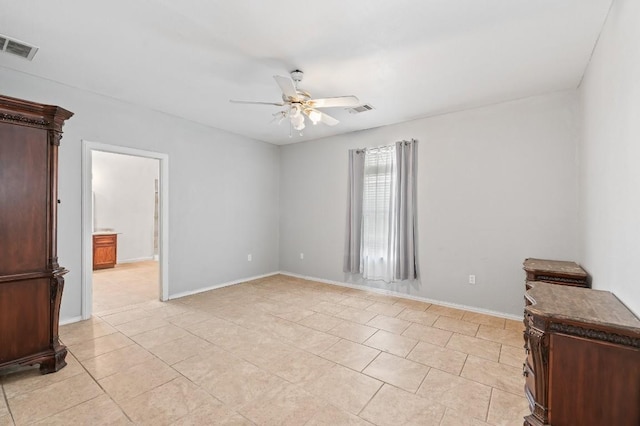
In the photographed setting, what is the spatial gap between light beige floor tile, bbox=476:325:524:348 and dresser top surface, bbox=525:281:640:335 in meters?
1.27

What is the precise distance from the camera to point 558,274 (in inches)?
105

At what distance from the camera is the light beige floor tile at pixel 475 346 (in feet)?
8.88

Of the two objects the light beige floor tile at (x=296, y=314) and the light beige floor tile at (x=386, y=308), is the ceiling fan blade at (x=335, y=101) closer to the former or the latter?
the light beige floor tile at (x=296, y=314)

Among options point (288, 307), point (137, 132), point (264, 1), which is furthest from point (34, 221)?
point (288, 307)

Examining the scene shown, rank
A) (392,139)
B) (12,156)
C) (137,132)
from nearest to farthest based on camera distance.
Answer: (12,156) < (137,132) < (392,139)

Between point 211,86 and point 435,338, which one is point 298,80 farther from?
point 435,338

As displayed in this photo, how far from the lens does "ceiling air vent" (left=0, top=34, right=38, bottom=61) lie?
241cm

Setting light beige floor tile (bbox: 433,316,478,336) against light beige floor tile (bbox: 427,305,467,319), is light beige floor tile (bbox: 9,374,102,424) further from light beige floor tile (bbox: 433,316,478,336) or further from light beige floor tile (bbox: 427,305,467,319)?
light beige floor tile (bbox: 427,305,467,319)

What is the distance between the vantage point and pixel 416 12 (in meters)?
2.03

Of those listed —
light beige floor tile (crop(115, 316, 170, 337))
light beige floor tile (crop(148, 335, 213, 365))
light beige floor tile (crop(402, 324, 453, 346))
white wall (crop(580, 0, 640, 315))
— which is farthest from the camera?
light beige floor tile (crop(115, 316, 170, 337))

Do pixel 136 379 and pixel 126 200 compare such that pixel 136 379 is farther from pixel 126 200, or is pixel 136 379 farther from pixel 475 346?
pixel 126 200

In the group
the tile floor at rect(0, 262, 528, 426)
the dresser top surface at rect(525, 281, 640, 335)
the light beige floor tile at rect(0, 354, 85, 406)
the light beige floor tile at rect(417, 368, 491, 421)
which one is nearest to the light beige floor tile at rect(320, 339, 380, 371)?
the tile floor at rect(0, 262, 528, 426)

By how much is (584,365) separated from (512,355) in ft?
4.75

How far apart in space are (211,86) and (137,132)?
1.44m
